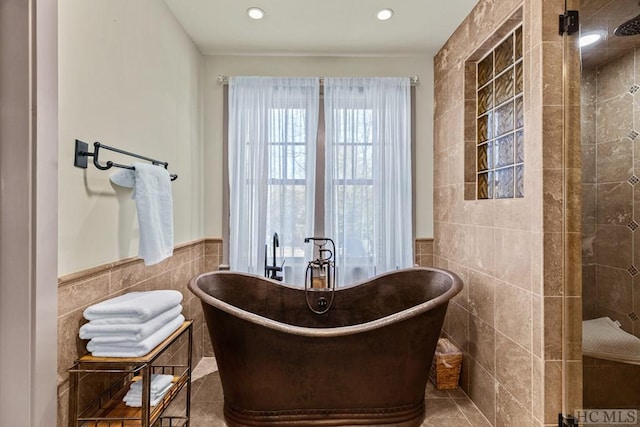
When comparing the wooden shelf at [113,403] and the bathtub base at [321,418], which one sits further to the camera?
the bathtub base at [321,418]

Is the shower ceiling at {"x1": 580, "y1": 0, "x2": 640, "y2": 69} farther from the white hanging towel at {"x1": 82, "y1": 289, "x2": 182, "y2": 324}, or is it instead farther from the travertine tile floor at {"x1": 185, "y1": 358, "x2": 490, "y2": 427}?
the white hanging towel at {"x1": 82, "y1": 289, "x2": 182, "y2": 324}

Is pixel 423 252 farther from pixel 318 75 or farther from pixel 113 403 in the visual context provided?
pixel 113 403

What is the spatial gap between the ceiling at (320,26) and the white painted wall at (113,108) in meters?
0.24

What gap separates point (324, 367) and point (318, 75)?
7.68 feet

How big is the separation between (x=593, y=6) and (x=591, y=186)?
0.86 meters

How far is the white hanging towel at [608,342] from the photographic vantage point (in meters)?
1.54

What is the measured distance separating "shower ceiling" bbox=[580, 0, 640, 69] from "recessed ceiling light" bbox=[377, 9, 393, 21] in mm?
1131

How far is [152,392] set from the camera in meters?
1.48

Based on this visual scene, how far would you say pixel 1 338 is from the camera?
3.80 feet

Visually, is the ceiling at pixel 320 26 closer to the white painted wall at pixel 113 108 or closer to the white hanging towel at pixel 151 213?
the white painted wall at pixel 113 108

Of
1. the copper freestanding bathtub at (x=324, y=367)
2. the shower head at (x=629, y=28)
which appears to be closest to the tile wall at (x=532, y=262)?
the shower head at (x=629, y=28)

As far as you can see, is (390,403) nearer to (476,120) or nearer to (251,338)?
(251,338)

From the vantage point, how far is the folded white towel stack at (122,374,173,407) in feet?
4.79

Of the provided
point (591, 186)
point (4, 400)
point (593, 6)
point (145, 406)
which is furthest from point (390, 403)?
point (593, 6)
